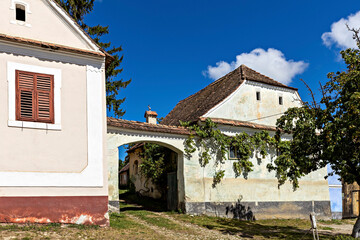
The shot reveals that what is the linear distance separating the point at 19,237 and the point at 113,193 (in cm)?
586

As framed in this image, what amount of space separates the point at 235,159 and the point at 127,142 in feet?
19.3

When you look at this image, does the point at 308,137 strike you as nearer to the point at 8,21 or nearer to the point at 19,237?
the point at 19,237

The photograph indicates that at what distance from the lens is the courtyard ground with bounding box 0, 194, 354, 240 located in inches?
380

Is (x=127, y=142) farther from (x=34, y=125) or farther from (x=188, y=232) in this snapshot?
(x=34, y=125)

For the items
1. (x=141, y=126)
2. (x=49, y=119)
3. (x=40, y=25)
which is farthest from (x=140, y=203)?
(x=40, y=25)

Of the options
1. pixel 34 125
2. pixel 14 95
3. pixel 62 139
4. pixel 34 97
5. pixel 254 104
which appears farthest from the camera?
pixel 254 104

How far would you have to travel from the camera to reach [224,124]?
1805 centimetres

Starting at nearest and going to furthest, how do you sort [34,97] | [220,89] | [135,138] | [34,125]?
[34,125]
[34,97]
[135,138]
[220,89]

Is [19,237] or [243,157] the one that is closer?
[19,237]

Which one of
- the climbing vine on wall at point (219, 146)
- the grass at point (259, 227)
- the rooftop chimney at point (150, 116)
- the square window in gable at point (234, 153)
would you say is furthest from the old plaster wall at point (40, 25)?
the rooftop chimney at point (150, 116)

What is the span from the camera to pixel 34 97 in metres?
10.9

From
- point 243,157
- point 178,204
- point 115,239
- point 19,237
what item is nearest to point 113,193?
point 178,204

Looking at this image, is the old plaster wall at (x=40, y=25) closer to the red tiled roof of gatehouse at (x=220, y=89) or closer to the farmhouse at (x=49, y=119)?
the farmhouse at (x=49, y=119)

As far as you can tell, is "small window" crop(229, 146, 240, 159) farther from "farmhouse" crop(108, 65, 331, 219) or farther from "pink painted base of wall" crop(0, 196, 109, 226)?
"pink painted base of wall" crop(0, 196, 109, 226)
